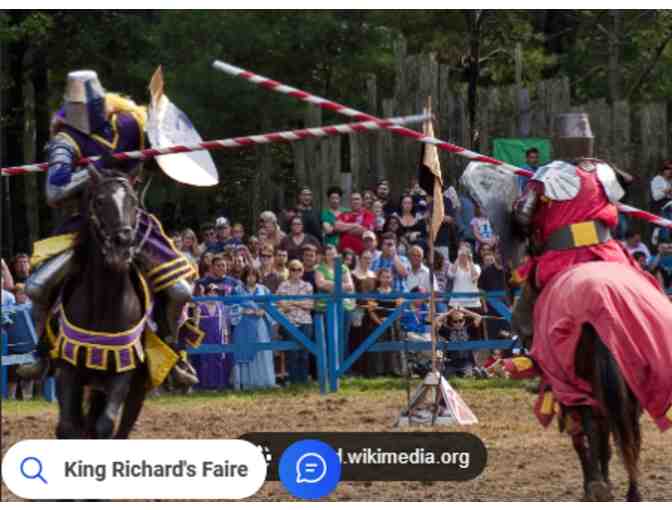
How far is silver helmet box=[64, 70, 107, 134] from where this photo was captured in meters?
10.2

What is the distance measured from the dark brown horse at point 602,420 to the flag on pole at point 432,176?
11.3 feet

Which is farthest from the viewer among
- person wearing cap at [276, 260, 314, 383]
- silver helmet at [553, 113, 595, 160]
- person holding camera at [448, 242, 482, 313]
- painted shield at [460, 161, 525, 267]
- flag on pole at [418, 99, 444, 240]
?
person wearing cap at [276, 260, 314, 383]

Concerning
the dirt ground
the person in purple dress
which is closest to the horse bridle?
the dirt ground

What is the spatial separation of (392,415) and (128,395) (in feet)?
15.1

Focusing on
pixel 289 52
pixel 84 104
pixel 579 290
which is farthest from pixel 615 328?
pixel 289 52

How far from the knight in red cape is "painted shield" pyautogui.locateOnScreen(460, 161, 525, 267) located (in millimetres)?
114

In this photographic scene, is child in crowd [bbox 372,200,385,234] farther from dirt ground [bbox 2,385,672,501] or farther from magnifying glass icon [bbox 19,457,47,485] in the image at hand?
magnifying glass icon [bbox 19,457,47,485]

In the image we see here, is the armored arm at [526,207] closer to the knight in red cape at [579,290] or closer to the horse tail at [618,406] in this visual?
the knight in red cape at [579,290]

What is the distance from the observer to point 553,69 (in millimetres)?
25234

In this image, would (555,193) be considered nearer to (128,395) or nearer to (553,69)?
(128,395)

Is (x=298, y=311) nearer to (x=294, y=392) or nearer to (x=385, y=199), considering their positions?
(x=294, y=392)

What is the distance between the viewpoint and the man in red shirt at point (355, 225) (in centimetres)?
1738

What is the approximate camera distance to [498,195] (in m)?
10.8

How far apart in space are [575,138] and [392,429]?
12.6ft
